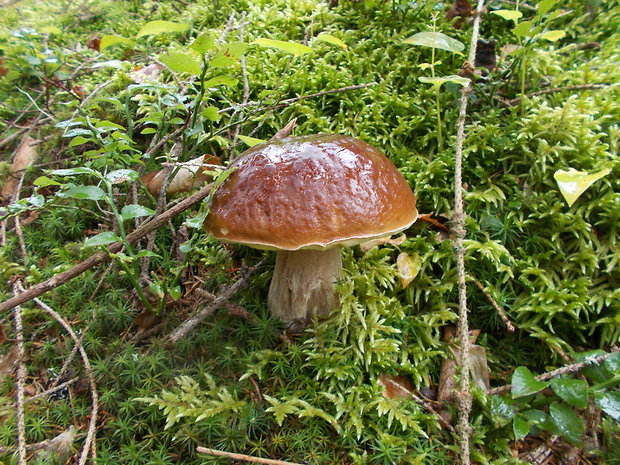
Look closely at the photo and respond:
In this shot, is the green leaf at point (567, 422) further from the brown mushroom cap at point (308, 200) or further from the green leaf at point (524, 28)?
the green leaf at point (524, 28)

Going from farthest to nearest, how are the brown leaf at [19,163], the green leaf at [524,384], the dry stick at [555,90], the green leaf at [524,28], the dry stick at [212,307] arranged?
1. the brown leaf at [19,163]
2. the dry stick at [555,90]
3. the green leaf at [524,28]
4. the dry stick at [212,307]
5. the green leaf at [524,384]

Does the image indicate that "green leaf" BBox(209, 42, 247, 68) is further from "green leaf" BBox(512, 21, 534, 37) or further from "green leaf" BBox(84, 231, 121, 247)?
"green leaf" BBox(512, 21, 534, 37)

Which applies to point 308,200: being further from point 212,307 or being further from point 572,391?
point 572,391

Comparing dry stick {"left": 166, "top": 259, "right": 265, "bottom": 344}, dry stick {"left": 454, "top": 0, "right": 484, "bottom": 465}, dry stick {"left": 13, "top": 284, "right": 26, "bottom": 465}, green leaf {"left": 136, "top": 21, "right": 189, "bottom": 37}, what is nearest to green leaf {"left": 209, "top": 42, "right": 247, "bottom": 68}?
green leaf {"left": 136, "top": 21, "right": 189, "bottom": 37}

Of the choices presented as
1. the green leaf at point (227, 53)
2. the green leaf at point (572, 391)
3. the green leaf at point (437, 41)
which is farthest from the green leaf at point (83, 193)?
the green leaf at point (572, 391)

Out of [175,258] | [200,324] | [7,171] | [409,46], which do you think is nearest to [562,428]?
[200,324]

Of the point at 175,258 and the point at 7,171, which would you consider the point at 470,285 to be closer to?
the point at 175,258

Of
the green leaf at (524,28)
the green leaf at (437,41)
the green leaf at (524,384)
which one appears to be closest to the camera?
the green leaf at (524,384)
